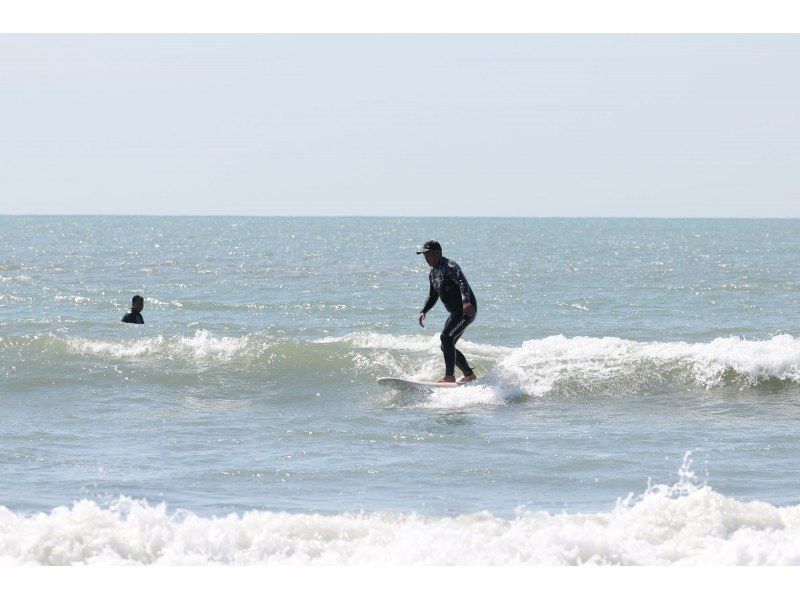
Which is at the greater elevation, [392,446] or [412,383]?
[412,383]

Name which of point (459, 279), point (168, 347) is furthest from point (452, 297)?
point (168, 347)

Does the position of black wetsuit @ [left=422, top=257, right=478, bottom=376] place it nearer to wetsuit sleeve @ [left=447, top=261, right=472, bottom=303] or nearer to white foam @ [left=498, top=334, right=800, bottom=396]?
wetsuit sleeve @ [left=447, top=261, right=472, bottom=303]

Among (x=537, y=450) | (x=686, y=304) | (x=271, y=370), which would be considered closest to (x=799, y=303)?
(x=686, y=304)

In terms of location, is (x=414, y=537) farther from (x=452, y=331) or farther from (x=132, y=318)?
(x=132, y=318)

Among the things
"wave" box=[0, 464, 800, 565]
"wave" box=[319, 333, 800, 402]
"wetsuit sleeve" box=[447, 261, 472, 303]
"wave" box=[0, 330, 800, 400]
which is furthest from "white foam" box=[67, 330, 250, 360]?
"wave" box=[0, 464, 800, 565]

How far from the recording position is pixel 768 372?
14.2 meters

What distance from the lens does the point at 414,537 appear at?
7.25 metres

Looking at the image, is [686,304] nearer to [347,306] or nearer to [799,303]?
[799,303]

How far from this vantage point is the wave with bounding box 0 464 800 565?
7004mm

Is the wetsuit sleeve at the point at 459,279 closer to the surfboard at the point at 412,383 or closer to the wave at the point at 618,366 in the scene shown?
the surfboard at the point at 412,383

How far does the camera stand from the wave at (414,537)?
700cm

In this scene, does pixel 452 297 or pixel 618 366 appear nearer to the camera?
pixel 452 297

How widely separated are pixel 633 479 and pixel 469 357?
7.01 meters

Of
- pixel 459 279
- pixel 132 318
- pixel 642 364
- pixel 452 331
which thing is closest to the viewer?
pixel 459 279
